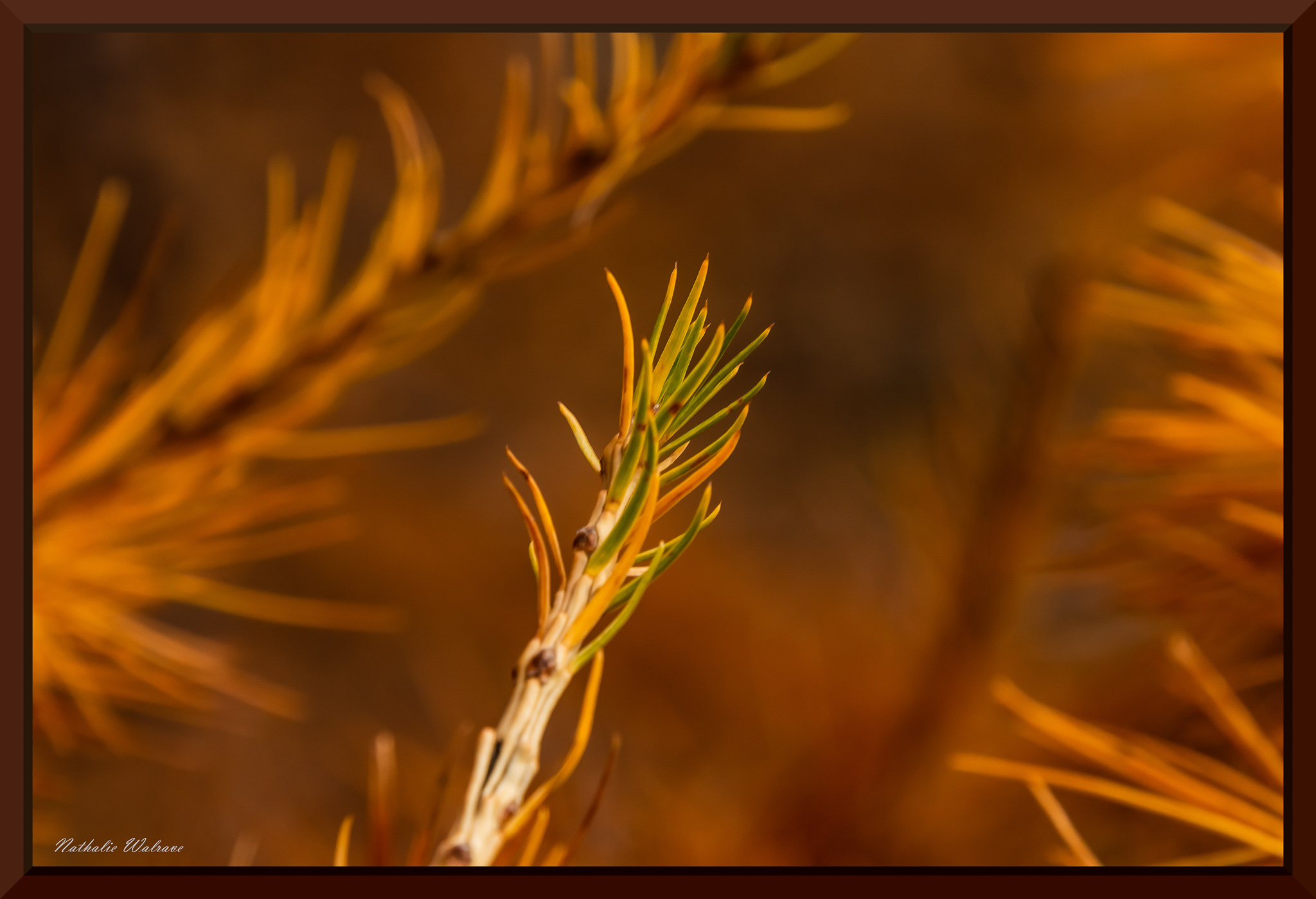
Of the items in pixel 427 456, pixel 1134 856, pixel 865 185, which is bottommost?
pixel 1134 856

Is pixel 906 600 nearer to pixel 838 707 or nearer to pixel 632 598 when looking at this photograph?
pixel 838 707

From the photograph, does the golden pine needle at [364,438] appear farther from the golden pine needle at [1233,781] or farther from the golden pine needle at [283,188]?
the golden pine needle at [1233,781]

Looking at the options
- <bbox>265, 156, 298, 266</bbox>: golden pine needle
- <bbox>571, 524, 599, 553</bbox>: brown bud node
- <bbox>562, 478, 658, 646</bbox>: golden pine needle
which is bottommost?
<bbox>562, 478, 658, 646</bbox>: golden pine needle

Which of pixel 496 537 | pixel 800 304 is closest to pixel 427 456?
pixel 496 537

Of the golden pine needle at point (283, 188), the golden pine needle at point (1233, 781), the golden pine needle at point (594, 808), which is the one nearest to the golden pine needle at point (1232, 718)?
the golden pine needle at point (1233, 781)

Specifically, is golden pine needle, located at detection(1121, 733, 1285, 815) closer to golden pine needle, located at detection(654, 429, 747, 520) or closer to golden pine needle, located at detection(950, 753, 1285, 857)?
golden pine needle, located at detection(950, 753, 1285, 857)

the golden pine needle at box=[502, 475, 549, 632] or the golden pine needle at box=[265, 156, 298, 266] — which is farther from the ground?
the golden pine needle at box=[265, 156, 298, 266]

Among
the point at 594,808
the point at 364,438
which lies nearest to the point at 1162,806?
the point at 594,808

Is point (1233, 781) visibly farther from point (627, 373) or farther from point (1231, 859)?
point (627, 373)

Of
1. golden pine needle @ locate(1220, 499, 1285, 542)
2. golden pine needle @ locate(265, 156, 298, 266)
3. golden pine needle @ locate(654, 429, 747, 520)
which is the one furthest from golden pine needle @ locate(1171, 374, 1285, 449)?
golden pine needle @ locate(265, 156, 298, 266)
